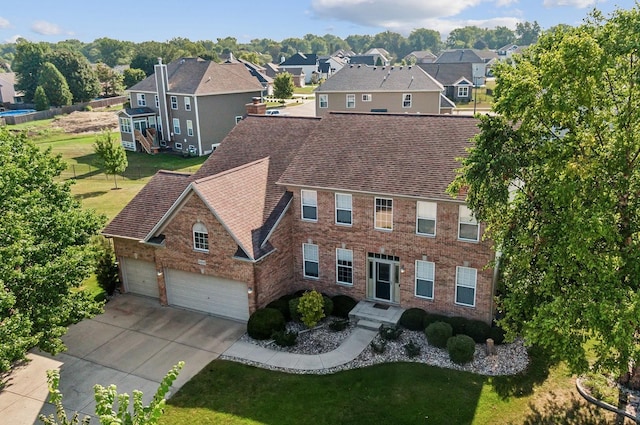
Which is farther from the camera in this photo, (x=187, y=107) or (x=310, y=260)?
(x=187, y=107)

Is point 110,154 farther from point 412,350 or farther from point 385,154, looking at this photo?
point 412,350

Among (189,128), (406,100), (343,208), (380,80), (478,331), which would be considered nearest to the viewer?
(478,331)

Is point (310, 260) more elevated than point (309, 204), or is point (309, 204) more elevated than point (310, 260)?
point (309, 204)

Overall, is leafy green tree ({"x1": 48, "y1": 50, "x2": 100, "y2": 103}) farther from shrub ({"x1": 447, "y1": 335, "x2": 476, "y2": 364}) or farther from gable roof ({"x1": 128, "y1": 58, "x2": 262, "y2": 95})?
shrub ({"x1": 447, "y1": 335, "x2": 476, "y2": 364})

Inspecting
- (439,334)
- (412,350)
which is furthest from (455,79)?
(412,350)

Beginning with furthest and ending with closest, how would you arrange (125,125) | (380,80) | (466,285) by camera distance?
(380,80) < (125,125) < (466,285)

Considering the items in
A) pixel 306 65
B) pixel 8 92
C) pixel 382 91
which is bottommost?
pixel 382 91

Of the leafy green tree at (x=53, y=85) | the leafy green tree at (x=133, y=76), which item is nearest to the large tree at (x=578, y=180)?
the leafy green tree at (x=53, y=85)

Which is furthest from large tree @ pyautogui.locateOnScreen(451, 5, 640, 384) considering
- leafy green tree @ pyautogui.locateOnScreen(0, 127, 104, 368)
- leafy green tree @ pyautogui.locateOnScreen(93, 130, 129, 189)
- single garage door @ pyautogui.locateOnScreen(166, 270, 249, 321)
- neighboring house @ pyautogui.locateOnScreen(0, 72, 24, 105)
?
neighboring house @ pyautogui.locateOnScreen(0, 72, 24, 105)
